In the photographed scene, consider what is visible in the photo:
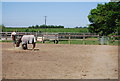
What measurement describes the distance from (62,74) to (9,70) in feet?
5.37

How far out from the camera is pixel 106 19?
37.9m

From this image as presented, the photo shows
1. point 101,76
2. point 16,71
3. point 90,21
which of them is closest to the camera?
point 101,76

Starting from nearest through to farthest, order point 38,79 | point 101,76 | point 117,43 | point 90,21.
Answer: point 38,79, point 101,76, point 117,43, point 90,21

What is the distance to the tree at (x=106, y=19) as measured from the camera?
3422 centimetres

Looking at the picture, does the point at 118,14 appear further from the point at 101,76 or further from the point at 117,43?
the point at 101,76

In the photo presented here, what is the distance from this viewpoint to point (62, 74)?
635cm

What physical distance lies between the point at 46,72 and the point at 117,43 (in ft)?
53.1

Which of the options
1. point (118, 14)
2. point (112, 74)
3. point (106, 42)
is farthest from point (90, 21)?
point (112, 74)

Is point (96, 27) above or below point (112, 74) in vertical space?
above

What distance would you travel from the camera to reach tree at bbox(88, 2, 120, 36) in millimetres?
34219

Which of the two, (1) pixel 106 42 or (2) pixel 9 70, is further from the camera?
(1) pixel 106 42

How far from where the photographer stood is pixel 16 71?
671cm

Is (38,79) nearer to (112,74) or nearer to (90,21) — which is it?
(112,74)

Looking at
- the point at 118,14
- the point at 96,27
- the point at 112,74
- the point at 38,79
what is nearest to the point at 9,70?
the point at 38,79
